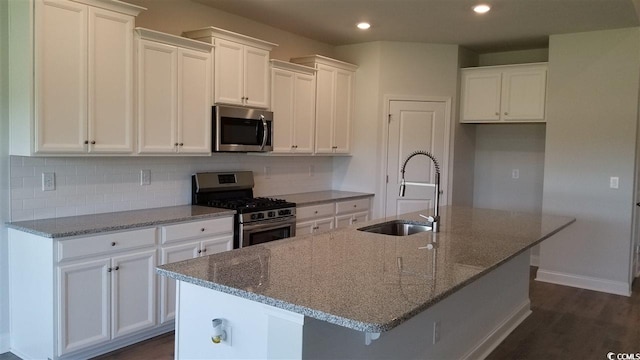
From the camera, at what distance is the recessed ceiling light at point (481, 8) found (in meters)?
4.19

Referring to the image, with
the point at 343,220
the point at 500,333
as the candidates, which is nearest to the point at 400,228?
the point at 500,333

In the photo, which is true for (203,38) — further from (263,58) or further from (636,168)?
(636,168)

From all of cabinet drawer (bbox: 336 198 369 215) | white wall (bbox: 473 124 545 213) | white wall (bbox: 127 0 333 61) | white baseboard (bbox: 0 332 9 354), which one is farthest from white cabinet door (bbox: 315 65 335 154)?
white baseboard (bbox: 0 332 9 354)

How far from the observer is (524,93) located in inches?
219

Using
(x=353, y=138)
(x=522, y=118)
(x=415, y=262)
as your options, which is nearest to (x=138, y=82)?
(x=415, y=262)

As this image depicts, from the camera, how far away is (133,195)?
3932 mm

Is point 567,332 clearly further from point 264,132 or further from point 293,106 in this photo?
point 293,106

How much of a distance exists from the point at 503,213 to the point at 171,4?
321cm

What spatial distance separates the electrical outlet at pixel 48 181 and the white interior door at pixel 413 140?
11.7 ft

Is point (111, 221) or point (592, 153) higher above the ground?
point (592, 153)

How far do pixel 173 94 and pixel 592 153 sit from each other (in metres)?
4.10

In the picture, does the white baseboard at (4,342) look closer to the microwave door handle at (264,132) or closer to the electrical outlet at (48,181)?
the electrical outlet at (48,181)

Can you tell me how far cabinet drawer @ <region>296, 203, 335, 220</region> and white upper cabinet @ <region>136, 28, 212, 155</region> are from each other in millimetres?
1119

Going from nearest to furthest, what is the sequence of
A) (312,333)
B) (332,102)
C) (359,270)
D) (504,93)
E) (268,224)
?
(312,333), (359,270), (268,224), (332,102), (504,93)
